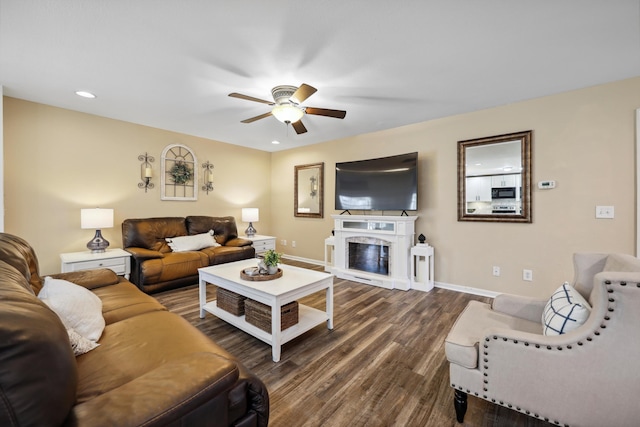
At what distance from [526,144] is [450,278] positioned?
6.33 ft

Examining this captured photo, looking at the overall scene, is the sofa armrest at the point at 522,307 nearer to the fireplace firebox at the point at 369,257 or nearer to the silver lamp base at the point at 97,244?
the fireplace firebox at the point at 369,257

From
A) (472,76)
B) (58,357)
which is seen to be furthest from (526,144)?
(58,357)

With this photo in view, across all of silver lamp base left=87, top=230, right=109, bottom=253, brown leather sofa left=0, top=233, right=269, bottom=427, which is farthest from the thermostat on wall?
silver lamp base left=87, top=230, right=109, bottom=253

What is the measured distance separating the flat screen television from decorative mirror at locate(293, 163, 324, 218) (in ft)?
1.94

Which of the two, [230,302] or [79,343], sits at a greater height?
[79,343]

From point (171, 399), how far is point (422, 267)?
3.44 meters

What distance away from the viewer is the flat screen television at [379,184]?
3.80 meters

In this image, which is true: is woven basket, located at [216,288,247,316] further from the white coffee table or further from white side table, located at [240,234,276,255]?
white side table, located at [240,234,276,255]

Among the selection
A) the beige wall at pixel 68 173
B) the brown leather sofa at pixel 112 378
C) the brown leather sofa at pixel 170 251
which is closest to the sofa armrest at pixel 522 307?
the brown leather sofa at pixel 112 378

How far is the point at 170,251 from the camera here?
3906 millimetres

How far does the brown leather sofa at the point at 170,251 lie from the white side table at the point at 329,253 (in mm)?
1265

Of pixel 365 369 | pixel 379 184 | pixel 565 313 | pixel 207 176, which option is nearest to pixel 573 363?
pixel 565 313

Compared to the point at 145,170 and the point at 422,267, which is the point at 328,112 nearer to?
the point at 422,267

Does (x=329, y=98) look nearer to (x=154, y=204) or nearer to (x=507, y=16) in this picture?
(x=507, y=16)
